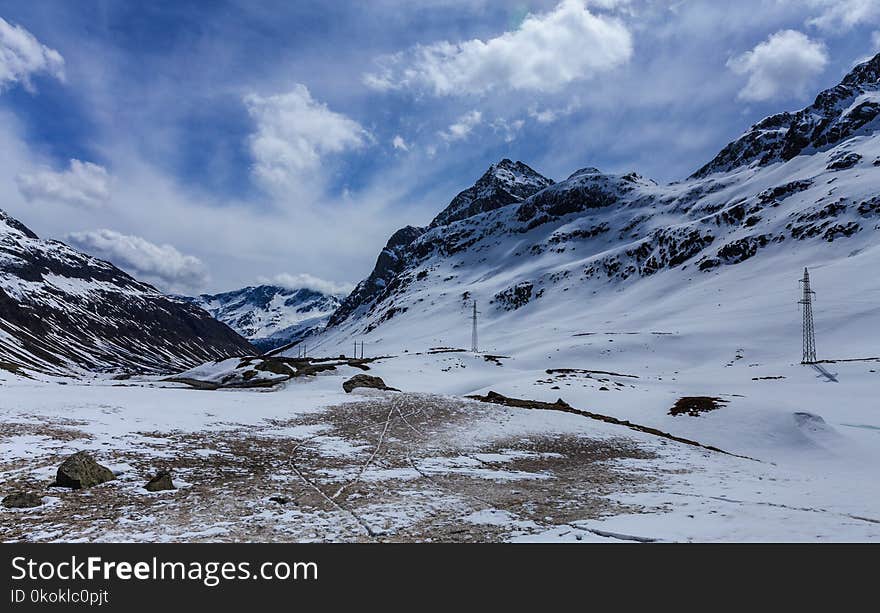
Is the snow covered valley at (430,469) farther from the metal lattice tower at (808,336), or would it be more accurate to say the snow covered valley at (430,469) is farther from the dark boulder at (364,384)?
the metal lattice tower at (808,336)

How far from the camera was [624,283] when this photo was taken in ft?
516

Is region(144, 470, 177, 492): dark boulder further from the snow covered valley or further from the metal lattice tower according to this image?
the metal lattice tower

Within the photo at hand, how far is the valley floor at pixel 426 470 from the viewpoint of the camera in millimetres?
8211

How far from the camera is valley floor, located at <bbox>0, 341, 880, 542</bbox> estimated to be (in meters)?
8.21

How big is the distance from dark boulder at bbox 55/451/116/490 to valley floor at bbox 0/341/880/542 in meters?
0.29

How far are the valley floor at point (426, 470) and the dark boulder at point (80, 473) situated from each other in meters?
0.29

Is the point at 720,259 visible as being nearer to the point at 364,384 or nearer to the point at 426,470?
the point at 364,384

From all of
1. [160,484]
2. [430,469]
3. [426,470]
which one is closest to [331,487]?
[426,470]

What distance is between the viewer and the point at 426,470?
14.3m

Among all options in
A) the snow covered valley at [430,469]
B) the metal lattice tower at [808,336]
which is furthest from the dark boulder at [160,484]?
the metal lattice tower at [808,336]

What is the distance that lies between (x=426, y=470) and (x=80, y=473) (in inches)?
345
